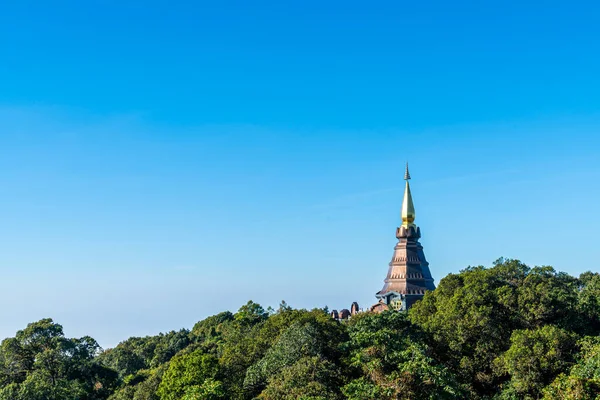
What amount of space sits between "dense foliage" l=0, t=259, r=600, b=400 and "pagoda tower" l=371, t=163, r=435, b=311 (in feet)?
115

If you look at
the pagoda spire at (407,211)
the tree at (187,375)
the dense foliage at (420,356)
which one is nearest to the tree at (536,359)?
the dense foliage at (420,356)

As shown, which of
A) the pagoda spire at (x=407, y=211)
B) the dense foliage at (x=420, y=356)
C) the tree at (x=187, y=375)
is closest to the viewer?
the dense foliage at (x=420, y=356)

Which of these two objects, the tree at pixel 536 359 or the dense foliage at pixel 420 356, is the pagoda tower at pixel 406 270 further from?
the tree at pixel 536 359

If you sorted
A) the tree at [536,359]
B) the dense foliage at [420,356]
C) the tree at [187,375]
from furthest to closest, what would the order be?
the tree at [187,375]
the tree at [536,359]
the dense foliage at [420,356]

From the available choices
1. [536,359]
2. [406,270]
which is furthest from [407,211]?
[536,359]

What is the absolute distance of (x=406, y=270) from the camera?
8300 cm

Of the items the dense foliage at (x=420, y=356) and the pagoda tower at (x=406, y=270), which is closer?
the dense foliage at (x=420, y=356)

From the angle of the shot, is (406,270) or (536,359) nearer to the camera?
(536,359)

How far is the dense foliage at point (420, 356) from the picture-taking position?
97.8 feet

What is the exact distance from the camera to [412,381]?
28859mm

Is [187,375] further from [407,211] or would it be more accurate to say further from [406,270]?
[407,211]

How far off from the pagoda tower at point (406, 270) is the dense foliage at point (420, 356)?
35169 millimetres

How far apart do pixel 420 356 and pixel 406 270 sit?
174ft

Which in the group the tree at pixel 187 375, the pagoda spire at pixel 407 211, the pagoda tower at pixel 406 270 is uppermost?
the pagoda spire at pixel 407 211
